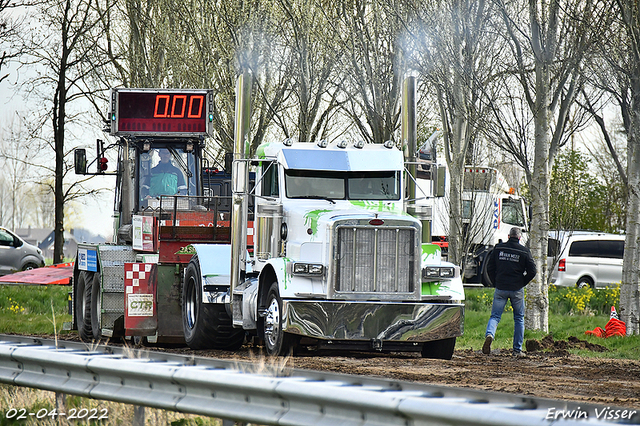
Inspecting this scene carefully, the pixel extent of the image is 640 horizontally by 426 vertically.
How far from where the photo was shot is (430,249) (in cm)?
→ 1192

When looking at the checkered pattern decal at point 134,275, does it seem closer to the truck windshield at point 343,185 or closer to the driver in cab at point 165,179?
the driver in cab at point 165,179

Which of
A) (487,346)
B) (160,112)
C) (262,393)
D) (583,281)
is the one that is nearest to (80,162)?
(160,112)

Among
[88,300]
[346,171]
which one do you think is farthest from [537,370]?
[88,300]

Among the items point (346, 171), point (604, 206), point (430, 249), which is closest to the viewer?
point (430, 249)

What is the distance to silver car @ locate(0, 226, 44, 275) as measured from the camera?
34.0 m

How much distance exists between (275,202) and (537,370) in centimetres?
411

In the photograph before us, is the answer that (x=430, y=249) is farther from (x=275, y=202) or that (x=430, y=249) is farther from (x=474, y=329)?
(x=474, y=329)

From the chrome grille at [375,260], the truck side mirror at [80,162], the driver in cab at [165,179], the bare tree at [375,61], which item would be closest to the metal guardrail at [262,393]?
the chrome grille at [375,260]

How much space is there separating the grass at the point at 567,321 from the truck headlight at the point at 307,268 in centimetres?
525

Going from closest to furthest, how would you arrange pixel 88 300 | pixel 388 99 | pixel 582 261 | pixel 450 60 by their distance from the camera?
pixel 88 300, pixel 450 60, pixel 388 99, pixel 582 261

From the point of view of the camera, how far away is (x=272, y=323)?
38.3 ft

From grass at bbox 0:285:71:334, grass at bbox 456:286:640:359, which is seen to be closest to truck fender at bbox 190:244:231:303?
grass at bbox 456:286:640:359

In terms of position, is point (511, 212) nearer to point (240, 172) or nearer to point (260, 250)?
point (260, 250)

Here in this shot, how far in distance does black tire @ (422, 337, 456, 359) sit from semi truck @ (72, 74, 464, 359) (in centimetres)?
2
